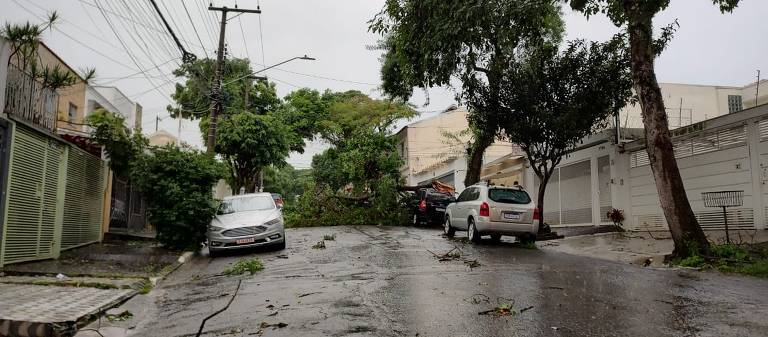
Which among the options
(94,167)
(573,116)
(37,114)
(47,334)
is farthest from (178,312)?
(573,116)

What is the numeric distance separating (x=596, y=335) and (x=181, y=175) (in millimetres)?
11875

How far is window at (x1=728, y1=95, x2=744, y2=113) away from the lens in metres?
24.2

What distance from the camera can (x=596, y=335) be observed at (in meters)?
4.79

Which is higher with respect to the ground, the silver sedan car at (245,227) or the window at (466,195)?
the window at (466,195)

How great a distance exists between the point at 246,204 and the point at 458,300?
970 centimetres

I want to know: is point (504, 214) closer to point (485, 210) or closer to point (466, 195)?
point (485, 210)

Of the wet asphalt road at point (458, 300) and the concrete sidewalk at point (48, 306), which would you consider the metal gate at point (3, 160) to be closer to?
the concrete sidewalk at point (48, 306)

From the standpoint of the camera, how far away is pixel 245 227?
13.7m

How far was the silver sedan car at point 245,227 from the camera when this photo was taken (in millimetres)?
13625

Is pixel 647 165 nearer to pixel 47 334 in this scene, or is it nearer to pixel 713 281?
pixel 713 281

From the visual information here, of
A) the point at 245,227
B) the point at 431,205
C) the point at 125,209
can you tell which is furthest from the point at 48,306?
the point at 431,205

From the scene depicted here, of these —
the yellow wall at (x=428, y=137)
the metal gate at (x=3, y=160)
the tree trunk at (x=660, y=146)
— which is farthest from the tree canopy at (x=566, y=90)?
the yellow wall at (x=428, y=137)

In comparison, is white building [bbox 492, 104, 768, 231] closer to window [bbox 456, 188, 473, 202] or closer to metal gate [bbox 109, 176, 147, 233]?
window [bbox 456, 188, 473, 202]

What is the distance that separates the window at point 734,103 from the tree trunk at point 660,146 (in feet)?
51.5
